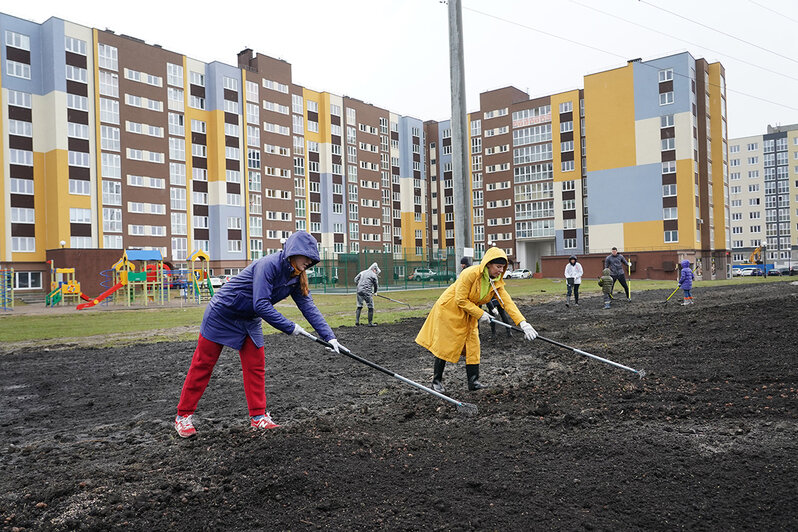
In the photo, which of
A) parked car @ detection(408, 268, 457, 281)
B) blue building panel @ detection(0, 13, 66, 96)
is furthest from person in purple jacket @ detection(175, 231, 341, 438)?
blue building panel @ detection(0, 13, 66, 96)

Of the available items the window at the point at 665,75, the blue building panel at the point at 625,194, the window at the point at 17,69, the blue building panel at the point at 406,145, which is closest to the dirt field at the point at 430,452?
the window at the point at 17,69

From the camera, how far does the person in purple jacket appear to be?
207 inches

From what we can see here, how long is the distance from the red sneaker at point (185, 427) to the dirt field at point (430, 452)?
0.38 ft

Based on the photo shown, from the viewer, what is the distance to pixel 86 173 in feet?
170

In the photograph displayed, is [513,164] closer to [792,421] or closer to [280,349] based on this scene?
[280,349]

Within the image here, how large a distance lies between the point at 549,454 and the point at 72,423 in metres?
5.36

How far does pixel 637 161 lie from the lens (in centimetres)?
6066

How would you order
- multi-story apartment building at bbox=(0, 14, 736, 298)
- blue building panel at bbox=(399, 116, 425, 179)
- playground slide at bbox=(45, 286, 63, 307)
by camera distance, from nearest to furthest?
playground slide at bbox=(45, 286, 63, 307)
multi-story apartment building at bbox=(0, 14, 736, 298)
blue building panel at bbox=(399, 116, 425, 179)

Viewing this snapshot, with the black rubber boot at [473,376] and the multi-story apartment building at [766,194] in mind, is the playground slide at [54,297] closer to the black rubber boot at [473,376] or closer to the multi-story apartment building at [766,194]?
the black rubber boot at [473,376]

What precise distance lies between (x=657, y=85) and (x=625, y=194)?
11.8 meters

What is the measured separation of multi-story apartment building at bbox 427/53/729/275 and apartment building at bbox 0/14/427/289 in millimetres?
24498

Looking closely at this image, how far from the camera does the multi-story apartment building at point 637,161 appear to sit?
5759 centimetres

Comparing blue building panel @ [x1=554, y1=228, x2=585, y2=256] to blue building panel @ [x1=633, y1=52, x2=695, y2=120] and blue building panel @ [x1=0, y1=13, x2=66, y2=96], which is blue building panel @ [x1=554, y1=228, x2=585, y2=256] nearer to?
blue building panel @ [x1=633, y1=52, x2=695, y2=120]

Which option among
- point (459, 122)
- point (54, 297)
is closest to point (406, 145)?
point (54, 297)
